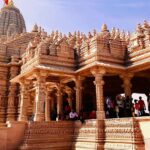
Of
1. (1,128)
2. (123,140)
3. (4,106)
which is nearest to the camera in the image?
(123,140)

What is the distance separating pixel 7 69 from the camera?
2525 centimetres

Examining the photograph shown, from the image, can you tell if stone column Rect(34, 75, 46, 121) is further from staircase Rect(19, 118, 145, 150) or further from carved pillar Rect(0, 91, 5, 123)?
carved pillar Rect(0, 91, 5, 123)

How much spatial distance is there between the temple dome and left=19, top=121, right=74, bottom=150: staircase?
32406 millimetres

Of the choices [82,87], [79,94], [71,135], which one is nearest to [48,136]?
[71,135]

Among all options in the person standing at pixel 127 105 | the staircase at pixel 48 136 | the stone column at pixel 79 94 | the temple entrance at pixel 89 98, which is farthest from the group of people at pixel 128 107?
the temple entrance at pixel 89 98

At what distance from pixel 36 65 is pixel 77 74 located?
8.29ft

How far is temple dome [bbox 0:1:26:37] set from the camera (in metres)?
45.0

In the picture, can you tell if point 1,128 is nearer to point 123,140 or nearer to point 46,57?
point 46,57

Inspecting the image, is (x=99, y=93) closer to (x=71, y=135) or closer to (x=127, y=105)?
(x=127, y=105)

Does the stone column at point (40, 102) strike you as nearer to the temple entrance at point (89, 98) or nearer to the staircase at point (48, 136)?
the staircase at point (48, 136)

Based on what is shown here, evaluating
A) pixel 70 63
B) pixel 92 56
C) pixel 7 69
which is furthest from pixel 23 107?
pixel 7 69

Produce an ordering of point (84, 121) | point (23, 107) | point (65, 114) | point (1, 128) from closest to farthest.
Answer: point (1, 128) → point (84, 121) → point (23, 107) → point (65, 114)

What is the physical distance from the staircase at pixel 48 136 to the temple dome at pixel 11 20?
3241cm

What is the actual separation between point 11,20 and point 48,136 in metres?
37.0
